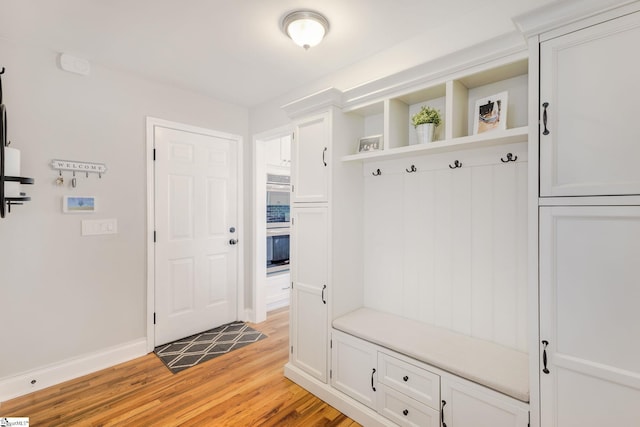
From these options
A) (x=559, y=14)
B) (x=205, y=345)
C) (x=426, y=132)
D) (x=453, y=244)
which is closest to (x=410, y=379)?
(x=453, y=244)

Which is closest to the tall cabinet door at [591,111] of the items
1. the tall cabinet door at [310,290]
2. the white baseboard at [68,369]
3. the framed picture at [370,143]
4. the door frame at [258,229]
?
the framed picture at [370,143]

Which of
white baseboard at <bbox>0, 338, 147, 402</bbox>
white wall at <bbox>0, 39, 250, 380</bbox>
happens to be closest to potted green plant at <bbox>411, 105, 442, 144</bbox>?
white wall at <bbox>0, 39, 250, 380</bbox>

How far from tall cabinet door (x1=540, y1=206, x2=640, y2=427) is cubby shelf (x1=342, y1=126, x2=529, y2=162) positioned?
0.45m

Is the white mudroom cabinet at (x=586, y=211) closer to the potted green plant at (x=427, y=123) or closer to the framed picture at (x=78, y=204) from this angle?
the potted green plant at (x=427, y=123)

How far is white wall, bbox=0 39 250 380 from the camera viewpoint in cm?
216

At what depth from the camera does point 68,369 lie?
2361 millimetres

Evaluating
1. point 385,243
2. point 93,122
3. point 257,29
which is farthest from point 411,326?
point 93,122

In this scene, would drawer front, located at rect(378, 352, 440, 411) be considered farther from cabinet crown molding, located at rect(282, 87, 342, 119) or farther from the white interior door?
the white interior door

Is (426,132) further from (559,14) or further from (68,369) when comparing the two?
(68,369)

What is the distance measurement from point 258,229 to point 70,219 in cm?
172

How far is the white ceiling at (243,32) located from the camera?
178cm

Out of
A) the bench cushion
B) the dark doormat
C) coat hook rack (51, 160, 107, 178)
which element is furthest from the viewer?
the dark doormat

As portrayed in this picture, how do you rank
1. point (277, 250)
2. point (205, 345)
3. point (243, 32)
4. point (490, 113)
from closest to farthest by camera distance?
point (490, 113)
point (243, 32)
point (205, 345)
point (277, 250)

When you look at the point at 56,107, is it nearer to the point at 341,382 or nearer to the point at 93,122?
the point at 93,122
